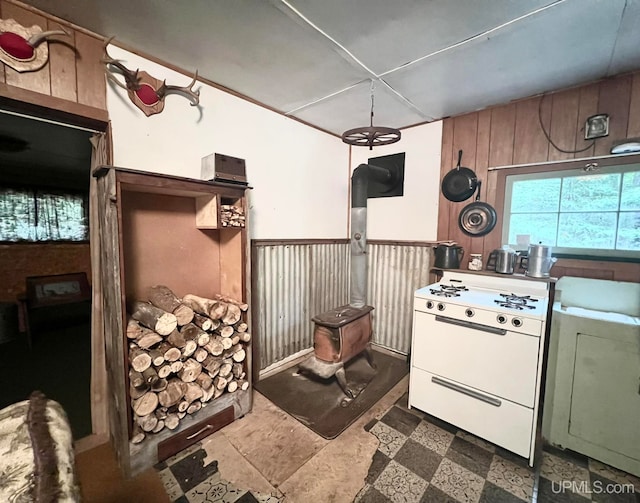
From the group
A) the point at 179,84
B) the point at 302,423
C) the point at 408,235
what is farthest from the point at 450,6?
the point at 302,423

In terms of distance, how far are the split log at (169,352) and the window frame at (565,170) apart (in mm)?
2661

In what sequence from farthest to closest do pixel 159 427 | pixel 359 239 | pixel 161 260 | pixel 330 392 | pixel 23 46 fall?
pixel 359 239 < pixel 330 392 < pixel 161 260 < pixel 159 427 < pixel 23 46

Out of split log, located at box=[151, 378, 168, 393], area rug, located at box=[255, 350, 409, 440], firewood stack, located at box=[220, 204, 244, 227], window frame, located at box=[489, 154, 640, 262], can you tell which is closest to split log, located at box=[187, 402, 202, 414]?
split log, located at box=[151, 378, 168, 393]

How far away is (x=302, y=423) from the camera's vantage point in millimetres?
1856

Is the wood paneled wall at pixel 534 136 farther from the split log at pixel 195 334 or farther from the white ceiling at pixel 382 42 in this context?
the split log at pixel 195 334

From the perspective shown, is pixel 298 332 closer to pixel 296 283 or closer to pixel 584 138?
pixel 296 283

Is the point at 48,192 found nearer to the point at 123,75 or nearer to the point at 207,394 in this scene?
the point at 123,75

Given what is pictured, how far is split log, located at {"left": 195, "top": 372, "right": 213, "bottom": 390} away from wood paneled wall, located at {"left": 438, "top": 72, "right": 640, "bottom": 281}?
7.79 ft

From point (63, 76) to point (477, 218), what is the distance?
10.0ft

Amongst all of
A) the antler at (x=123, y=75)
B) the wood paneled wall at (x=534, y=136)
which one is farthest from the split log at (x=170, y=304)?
the wood paneled wall at (x=534, y=136)

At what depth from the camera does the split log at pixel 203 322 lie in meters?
1.69

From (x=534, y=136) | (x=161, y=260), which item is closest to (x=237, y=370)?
(x=161, y=260)

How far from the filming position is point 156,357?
148 cm

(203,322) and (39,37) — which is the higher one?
(39,37)
